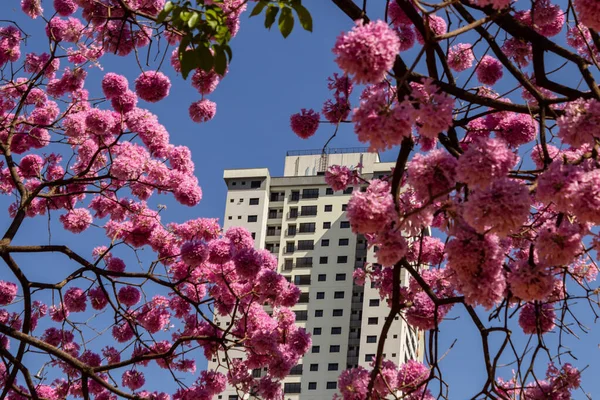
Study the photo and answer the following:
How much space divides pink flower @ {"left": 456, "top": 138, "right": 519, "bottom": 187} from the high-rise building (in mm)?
65333

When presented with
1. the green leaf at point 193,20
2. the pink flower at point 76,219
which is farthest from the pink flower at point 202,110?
the green leaf at point 193,20

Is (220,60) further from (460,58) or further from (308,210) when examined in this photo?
(308,210)

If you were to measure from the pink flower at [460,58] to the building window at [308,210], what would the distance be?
72.1 metres

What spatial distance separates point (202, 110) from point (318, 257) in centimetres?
7020

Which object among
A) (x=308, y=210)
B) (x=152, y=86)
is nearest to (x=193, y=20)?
(x=152, y=86)

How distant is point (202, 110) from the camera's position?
9414 mm

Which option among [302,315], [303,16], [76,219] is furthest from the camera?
[302,315]

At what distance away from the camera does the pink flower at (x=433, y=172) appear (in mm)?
4738

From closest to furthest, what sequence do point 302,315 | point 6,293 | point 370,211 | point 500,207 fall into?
point 500,207, point 370,211, point 6,293, point 302,315

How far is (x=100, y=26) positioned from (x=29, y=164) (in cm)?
193

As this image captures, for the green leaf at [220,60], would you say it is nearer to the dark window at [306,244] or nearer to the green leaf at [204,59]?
the green leaf at [204,59]

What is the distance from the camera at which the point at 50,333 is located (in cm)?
970

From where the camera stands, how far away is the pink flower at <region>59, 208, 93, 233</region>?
33.4ft

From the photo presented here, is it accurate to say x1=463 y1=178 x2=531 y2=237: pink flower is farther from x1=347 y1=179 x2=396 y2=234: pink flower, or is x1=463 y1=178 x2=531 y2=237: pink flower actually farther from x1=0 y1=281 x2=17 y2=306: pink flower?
x1=0 y1=281 x2=17 y2=306: pink flower
